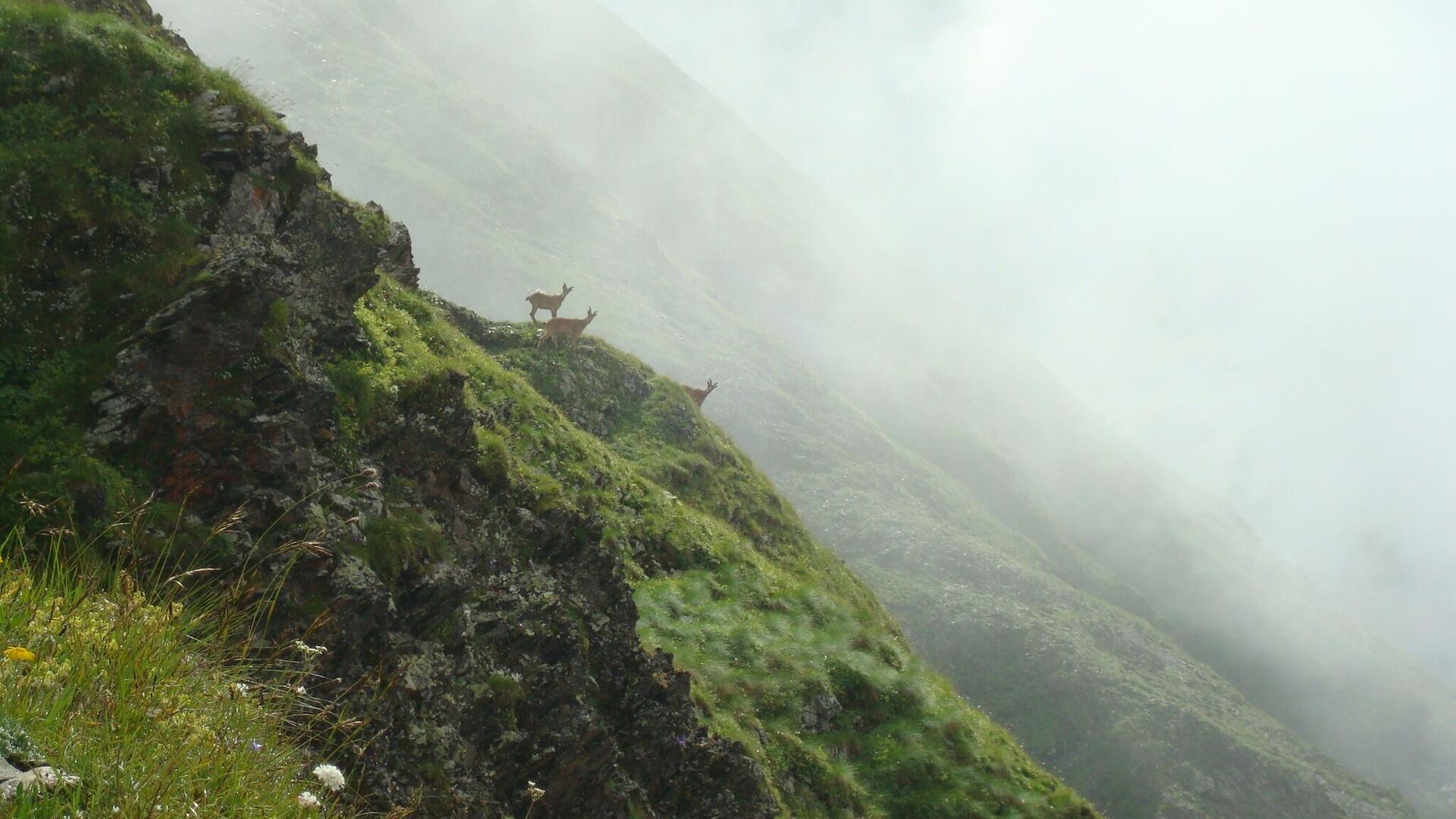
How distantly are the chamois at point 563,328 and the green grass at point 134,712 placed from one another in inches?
1231

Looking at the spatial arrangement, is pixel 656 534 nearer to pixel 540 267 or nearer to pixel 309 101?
pixel 540 267

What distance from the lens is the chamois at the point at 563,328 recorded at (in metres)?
37.8

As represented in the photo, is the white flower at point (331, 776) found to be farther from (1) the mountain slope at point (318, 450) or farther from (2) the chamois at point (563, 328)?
(2) the chamois at point (563, 328)

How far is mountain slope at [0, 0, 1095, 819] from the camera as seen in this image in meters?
10.0

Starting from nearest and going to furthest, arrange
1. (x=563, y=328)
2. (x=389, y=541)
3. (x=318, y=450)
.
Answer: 1. (x=318, y=450)
2. (x=389, y=541)
3. (x=563, y=328)

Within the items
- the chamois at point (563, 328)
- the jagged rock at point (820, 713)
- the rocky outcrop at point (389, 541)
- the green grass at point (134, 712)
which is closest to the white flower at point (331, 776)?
the green grass at point (134, 712)

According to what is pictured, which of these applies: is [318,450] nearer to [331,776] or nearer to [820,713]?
[331,776]

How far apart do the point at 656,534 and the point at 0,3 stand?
→ 2024 cm

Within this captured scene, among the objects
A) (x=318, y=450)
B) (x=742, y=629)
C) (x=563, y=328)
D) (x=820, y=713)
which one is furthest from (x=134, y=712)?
(x=563, y=328)

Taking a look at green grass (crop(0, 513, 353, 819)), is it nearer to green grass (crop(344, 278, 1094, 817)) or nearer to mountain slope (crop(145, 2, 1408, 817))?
green grass (crop(344, 278, 1094, 817))

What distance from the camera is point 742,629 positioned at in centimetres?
2542

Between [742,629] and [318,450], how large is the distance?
50.6 feet

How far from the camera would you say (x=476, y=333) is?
35312 mm

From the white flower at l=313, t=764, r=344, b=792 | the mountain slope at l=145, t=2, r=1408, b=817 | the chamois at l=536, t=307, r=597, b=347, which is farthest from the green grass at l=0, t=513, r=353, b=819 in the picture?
the mountain slope at l=145, t=2, r=1408, b=817
